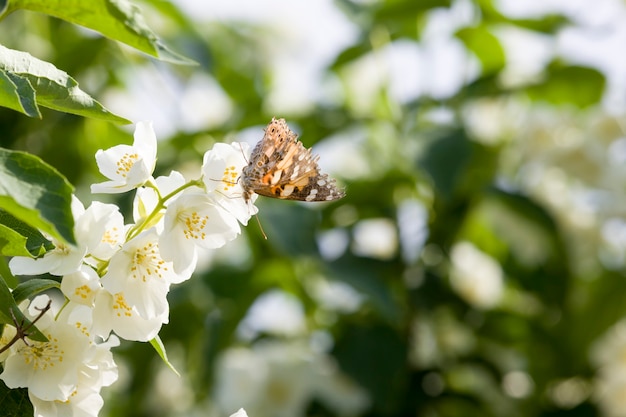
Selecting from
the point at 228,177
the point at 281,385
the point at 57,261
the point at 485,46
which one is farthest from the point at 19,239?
the point at 485,46

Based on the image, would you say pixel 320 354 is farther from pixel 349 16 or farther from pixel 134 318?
pixel 134 318

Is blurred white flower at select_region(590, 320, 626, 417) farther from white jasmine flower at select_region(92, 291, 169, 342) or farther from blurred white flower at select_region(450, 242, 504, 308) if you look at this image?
white jasmine flower at select_region(92, 291, 169, 342)

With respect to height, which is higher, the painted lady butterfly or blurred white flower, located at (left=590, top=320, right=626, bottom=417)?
the painted lady butterfly

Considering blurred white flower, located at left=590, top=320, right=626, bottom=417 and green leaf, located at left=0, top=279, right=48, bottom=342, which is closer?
green leaf, located at left=0, top=279, right=48, bottom=342

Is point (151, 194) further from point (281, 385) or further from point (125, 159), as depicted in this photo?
point (281, 385)

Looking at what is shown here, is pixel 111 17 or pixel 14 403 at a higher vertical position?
pixel 111 17

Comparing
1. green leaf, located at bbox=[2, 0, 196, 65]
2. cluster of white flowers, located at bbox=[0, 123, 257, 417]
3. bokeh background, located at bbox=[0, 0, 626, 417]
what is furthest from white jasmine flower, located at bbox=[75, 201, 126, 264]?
bokeh background, located at bbox=[0, 0, 626, 417]
